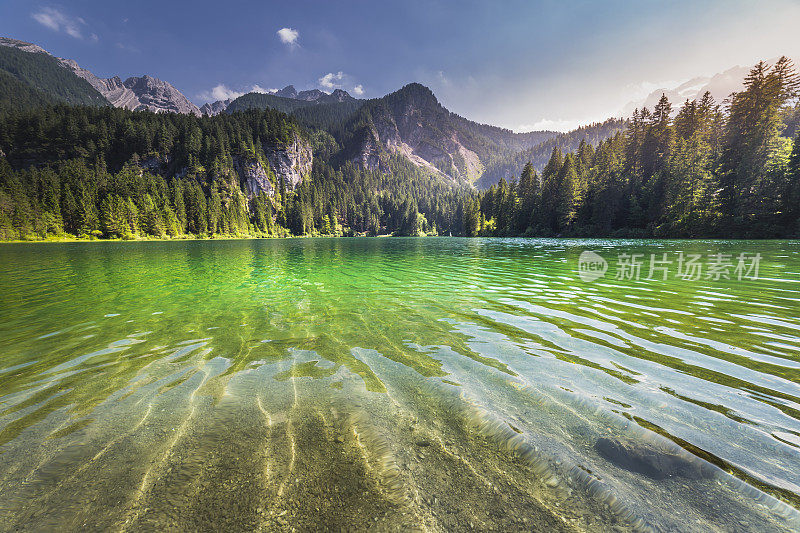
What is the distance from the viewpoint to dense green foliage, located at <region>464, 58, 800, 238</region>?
4825 centimetres

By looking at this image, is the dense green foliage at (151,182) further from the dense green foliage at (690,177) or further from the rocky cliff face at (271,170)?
the dense green foliage at (690,177)

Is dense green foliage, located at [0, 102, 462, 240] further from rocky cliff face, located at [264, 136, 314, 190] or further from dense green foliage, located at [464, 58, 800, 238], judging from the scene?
dense green foliage, located at [464, 58, 800, 238]

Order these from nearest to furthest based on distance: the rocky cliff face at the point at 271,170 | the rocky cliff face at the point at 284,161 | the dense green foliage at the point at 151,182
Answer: the dense green foliage at the point at 151,182 → the rocky cliff face at the point at 271,170 → the rocky cliff face at the point at 284,161

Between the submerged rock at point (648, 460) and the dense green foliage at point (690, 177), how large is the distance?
2743 inches

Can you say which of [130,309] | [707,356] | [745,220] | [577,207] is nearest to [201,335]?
[130,309]

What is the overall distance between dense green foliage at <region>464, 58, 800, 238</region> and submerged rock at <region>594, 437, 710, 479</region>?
69672 mm

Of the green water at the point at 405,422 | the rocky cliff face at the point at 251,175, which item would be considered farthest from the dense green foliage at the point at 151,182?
the green water at the point at 405,422

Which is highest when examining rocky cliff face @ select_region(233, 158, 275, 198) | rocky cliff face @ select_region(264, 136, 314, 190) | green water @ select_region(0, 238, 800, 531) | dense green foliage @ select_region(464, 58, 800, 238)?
rocky cliff face @ select_region(264, 136, 314, 190)

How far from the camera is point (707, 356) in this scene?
577cm

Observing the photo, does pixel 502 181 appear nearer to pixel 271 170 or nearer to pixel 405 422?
pixel 405 422

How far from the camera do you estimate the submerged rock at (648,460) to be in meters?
2.88

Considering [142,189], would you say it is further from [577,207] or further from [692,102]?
A: [692,102]

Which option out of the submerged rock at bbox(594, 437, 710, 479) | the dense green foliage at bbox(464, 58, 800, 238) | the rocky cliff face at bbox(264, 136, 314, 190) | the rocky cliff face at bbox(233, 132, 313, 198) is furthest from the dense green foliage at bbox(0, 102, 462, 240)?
the submerged rock at bbox(594, 437, 710, 479)

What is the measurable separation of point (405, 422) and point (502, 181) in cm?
11660
